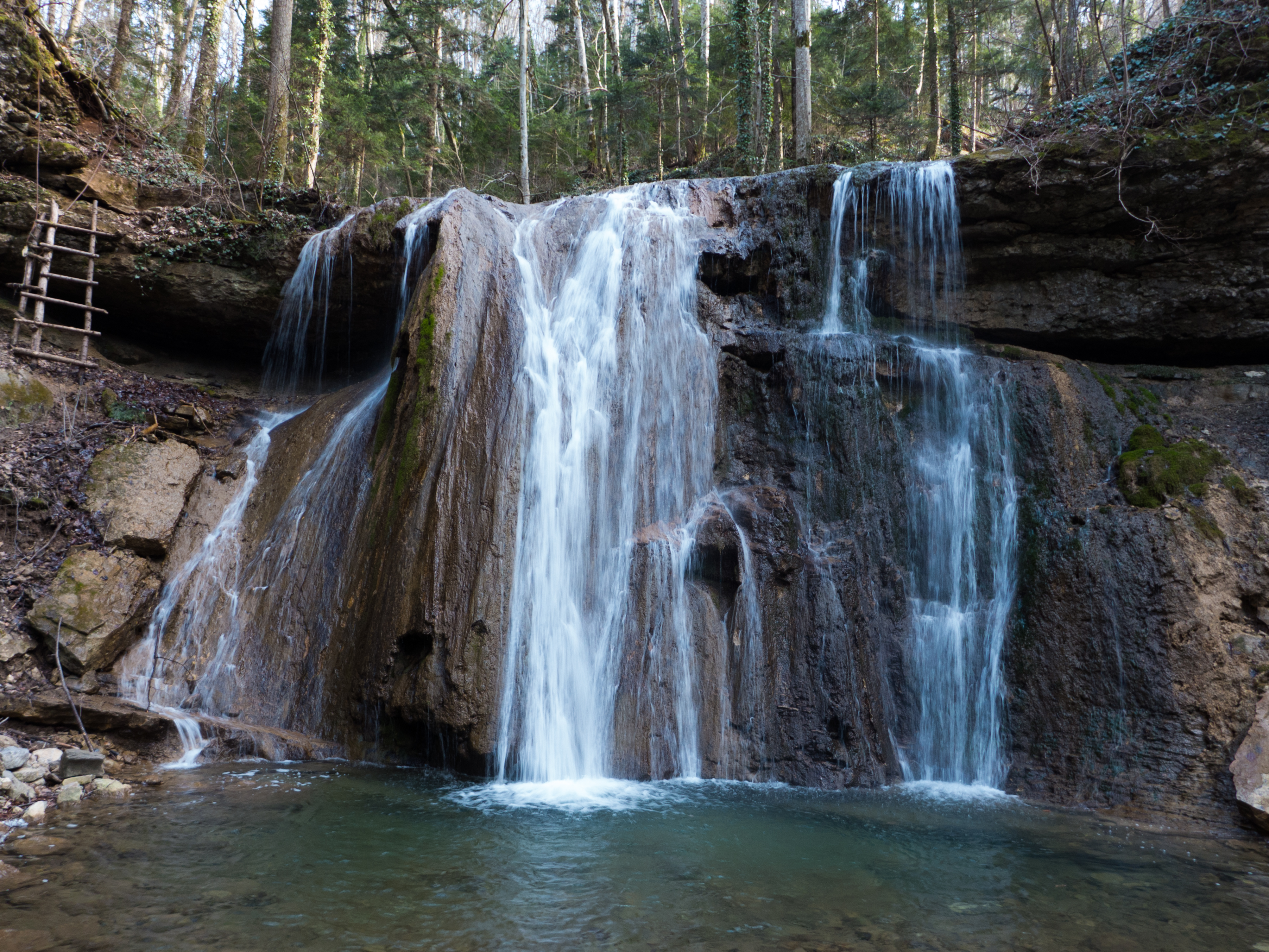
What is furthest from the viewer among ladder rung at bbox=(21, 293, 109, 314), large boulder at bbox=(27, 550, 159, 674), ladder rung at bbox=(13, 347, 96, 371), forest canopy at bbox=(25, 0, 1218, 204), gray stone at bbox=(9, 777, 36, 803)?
forest canopy at bbox=(25, 0, 1218, 204)

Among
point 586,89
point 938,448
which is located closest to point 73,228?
point 938,448

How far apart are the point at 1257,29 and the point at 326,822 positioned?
12148 millimetres

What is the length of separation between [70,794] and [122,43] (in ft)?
53.2

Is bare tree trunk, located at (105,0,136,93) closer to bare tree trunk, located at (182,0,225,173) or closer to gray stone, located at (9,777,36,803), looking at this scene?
bare tree trunk, located at (182,0,225,173)

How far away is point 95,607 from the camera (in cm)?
709

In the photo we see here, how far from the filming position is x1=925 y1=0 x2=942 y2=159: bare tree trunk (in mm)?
19188

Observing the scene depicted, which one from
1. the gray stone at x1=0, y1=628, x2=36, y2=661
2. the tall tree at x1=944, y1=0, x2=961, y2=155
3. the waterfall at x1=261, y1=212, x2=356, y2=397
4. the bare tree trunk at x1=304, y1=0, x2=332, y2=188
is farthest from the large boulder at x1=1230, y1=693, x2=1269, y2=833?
the bare tree trunk at x1=304, y1=0, x2=332, y2=188

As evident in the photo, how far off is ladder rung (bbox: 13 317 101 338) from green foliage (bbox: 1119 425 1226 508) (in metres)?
11.9

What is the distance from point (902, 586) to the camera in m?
7.28

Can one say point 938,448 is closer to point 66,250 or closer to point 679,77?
point 66,250

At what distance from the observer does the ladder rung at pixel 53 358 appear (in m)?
9.23

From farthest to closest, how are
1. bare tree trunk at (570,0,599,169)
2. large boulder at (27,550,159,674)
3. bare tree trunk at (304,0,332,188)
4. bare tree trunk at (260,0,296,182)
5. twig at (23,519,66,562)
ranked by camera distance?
bare tree trunk at (570,0,599,169) < bare tree trunk at (304,0,332,188) < bare tree trunk at (260,0,296,182) < twig at (23,519,66,562) < large boulder at (27,550,159,674)

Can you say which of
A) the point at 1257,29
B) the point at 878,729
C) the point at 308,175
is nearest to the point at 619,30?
the point at 308,175

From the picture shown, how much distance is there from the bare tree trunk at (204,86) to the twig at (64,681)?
8.35 meters
